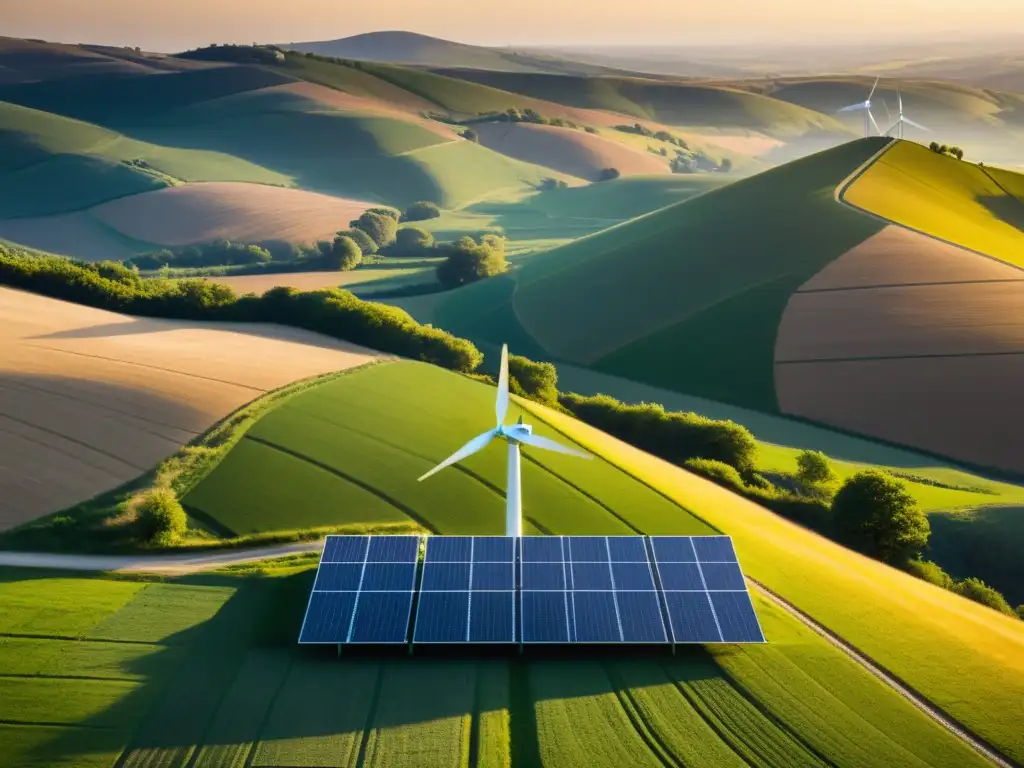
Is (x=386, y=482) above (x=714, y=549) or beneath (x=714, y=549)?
beneath

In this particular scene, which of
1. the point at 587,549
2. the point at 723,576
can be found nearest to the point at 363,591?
the point at 587,549

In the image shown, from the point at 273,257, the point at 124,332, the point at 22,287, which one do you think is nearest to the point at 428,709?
the point at 124,332

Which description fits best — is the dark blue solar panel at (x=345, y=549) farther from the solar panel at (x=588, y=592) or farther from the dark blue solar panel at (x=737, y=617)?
the dark blue solar panel at (x=737, y=617)

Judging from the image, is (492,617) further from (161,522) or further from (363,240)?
(363,240)

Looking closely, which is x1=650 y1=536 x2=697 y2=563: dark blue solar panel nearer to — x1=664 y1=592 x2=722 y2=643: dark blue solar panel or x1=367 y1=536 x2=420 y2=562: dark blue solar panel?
x1=664 y1=592 x2=722 y2=643: dark blue solar panel

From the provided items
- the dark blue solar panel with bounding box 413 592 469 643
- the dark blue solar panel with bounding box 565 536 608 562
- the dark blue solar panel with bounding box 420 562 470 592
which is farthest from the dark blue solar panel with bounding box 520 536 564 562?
the dark blue solar panel with bounding box 413 592 469 643

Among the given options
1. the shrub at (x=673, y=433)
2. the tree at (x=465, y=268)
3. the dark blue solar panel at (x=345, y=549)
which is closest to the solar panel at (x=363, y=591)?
the dark blue solar panel at (x=345, y=549)
